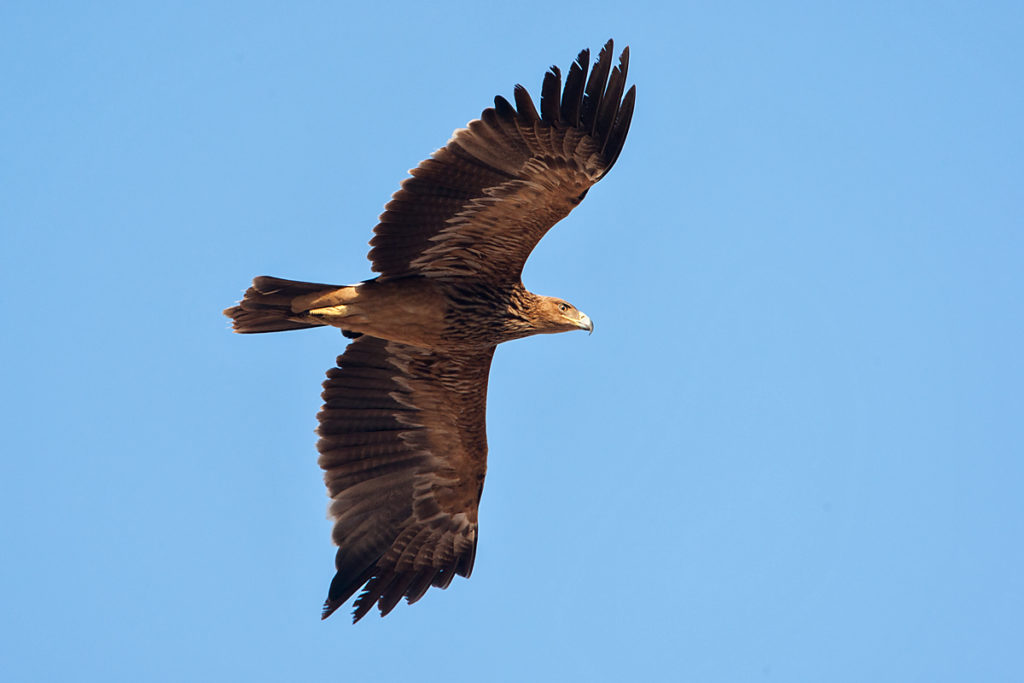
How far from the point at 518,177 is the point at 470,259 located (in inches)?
37.4

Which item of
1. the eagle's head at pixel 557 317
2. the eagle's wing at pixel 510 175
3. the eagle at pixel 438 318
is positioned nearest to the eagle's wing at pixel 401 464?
the eagle at pixel 438 318

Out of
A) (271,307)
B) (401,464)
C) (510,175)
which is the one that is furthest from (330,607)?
(510,175)

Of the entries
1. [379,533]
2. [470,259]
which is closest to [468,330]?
[470,259]

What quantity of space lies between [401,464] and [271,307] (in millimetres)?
2216

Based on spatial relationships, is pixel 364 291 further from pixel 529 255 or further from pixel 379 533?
pixel 379 533

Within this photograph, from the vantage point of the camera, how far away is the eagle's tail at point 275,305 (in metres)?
10.1

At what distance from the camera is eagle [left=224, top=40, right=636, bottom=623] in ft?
30.7

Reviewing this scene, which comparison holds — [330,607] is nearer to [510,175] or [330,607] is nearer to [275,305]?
[275,305]

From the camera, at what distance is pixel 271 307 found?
10156 millimetres

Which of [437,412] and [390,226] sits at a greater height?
[390,226]

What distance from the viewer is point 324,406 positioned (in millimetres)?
11227

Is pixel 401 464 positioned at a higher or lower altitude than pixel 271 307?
lower

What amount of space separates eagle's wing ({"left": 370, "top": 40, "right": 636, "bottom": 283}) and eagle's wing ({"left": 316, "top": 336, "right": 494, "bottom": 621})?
1303 mm

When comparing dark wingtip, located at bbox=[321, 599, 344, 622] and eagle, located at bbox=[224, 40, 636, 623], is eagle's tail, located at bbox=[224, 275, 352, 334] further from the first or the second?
dark wingtip, located at bbox=[321, 599, 344, 622]
